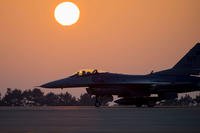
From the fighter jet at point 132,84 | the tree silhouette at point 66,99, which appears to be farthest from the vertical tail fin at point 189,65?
the tree silhouette at point 66,99

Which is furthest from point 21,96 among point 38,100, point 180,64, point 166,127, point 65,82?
point 166,127

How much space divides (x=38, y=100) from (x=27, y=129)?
3443 centimetres

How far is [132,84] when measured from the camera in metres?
36.8

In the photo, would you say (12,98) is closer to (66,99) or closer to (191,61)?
(66,99)

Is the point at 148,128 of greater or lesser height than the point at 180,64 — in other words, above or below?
below

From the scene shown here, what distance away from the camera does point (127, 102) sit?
115ft

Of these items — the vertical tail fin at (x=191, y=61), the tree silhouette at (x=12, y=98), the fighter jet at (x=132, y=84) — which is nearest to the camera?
the fighter jet at (x=132, y=84)

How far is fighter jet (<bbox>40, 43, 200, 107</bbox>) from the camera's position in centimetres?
3628

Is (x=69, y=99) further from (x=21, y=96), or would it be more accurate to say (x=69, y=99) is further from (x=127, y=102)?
(x=127, y=102)

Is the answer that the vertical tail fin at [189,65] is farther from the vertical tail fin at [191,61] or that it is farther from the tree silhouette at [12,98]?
the tree silhouette at [12,98]

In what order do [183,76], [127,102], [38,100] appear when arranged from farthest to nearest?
[38,100] < [183,76] < [127,102]

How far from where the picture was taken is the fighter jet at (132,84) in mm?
36281

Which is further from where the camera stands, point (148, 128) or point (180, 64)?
point (180, 64)

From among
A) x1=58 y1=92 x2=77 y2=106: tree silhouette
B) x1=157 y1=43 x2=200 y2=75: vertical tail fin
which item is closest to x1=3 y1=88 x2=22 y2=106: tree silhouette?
x1=58 y1=92 x2=77 y2=106: tree silhouette
